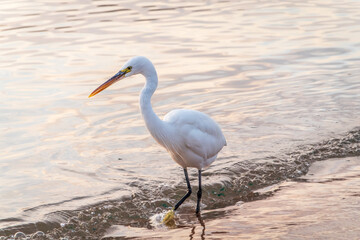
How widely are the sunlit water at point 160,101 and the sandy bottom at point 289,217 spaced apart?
0.37 m

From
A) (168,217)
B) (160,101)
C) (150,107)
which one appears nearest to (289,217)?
(168,217)

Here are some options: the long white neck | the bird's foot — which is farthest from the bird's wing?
the bird's foot

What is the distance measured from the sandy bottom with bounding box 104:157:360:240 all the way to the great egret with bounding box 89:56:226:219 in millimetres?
392

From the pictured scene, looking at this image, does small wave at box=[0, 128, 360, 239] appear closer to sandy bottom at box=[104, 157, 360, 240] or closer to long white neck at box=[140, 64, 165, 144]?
sandy bottom at box=[104, 157, 360, 240]

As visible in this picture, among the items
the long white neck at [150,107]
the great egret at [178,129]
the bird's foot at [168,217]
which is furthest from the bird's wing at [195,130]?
the bird's foot at [168,217]

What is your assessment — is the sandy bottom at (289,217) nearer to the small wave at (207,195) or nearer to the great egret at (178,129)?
the small wave at (207,195)

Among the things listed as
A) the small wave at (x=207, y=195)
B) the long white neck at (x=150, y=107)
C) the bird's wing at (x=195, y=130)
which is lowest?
the small wave at (x=207, y=195)

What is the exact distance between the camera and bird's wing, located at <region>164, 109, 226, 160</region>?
17.8 ft

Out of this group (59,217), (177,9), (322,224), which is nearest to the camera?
(322,224)

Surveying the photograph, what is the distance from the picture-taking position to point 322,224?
4973 mm

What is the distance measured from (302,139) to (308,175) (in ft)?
3.94

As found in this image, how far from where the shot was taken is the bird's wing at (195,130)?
5.43 m

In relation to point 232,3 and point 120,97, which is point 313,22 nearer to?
point 232,3

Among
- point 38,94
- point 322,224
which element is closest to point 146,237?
point 322,224
